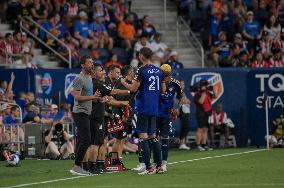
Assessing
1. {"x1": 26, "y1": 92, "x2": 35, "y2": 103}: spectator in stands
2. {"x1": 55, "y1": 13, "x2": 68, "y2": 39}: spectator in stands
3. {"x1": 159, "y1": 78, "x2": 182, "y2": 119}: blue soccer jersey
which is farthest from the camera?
{"x1": 55, "y1": 13, "x2": 68, "y2": 39}: spectator in stands

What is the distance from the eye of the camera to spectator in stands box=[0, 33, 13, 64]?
29.9 meters

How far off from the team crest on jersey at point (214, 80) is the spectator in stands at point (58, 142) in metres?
5.69

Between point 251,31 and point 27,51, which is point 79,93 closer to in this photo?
point 27,51

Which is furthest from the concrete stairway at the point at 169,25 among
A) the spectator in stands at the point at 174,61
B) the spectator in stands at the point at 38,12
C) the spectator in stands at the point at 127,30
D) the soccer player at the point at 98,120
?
the soccer player at the point at 98,120

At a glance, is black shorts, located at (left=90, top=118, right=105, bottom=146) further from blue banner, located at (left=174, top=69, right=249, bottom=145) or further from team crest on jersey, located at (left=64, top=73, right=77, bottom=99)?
blue banner, located at (left=174, top=69, right=249, bottom=145)

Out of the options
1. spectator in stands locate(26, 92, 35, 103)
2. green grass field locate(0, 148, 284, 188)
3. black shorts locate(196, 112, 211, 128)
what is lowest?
green grass field locate(0, 148, 284, 188)

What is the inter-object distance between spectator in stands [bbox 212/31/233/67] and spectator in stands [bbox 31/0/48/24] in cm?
568

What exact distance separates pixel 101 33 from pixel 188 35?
3951 millimetres

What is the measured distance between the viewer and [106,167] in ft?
68.5

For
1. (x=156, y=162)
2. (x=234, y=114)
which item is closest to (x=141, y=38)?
(x=234, y=114)

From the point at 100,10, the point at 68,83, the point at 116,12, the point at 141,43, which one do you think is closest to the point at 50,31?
the point at 100,10

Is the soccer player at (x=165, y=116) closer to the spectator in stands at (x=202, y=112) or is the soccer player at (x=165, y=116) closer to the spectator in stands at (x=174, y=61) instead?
the spectator in stands at (x=202, y=112)

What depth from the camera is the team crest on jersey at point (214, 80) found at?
1203 inches

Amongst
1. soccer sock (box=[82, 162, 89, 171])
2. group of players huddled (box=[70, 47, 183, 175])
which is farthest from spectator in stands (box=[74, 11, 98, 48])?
soccer sock (box=[82, 162, 89, 171])
